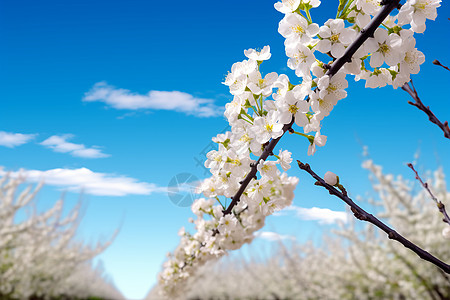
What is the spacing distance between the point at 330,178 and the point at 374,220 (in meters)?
0.21

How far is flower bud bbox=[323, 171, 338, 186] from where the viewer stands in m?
1.37

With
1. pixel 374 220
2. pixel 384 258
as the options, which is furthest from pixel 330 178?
pixel 384 258

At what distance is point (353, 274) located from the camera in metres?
9.52

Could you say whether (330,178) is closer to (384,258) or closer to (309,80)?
(309,80)

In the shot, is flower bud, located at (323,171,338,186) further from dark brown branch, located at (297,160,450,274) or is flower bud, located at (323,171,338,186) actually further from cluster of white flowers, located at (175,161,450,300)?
cluster of white flowers, located at (175,161,450,300)

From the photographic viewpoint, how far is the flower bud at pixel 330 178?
1.37m

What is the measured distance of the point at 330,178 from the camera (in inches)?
54.0

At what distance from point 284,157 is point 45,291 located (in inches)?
572

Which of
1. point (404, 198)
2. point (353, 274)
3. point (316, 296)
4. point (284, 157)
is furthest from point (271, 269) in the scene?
Result: point (284, 157)

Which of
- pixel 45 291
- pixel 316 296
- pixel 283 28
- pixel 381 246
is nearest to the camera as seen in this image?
pixel 283 28

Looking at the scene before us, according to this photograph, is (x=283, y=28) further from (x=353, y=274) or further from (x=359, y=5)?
(x=353, y=274)

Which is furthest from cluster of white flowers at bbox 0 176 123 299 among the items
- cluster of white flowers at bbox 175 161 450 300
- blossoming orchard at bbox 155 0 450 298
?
blossoming orchard at bbox 155 0 450 298

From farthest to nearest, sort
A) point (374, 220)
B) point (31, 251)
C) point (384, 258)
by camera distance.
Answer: point (31, 251)
point (384, 258)
point (374, 220)

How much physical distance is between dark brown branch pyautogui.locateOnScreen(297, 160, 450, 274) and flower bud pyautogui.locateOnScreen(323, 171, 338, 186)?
0.06ft
